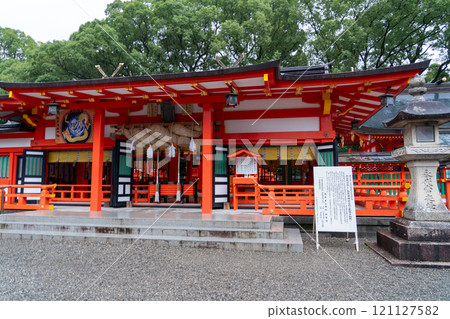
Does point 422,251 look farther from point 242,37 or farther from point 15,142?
point 242,37

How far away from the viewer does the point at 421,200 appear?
5.32m

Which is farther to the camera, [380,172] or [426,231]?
[380,172]

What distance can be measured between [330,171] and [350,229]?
131 cm

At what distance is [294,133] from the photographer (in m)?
8.59

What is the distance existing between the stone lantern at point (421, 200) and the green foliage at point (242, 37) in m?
13.2

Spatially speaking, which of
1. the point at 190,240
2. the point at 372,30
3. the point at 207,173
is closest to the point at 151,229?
the point at 190,240

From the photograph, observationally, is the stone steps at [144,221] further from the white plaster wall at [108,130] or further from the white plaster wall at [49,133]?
the white plaster wall at [49,133]

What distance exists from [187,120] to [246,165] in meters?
2.81

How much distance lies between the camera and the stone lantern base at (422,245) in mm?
4820

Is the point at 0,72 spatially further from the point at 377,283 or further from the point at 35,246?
the point at 377,283

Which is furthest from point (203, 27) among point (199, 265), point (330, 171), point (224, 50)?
point (199, 265)

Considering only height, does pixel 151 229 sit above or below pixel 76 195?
below

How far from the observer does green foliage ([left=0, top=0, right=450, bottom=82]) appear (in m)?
17.5

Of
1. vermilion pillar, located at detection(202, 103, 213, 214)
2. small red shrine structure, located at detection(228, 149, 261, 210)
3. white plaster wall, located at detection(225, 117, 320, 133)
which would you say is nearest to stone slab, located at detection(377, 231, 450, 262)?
small red shrine structure, located at detection(228, 149, 261, 210)
